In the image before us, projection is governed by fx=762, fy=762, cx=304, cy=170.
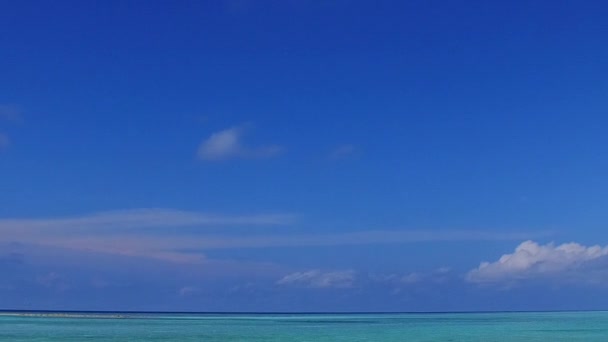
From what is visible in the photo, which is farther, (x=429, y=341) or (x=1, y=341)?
(x=429, y=341)

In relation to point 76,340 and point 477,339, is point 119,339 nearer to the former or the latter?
point 76,340

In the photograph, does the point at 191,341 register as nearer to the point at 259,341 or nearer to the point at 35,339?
the point at 259,341

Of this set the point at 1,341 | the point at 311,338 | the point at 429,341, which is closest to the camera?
the point at 1,341

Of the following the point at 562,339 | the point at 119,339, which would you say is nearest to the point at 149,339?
the point at 119,339

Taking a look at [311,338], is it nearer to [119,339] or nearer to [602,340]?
[119,339]

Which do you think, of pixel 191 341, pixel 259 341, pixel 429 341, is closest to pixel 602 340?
pixel 429 341

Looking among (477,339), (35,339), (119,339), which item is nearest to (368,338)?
(477,339)

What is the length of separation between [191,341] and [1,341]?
351 inches

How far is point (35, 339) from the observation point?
3791 cm

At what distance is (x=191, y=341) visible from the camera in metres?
37.5

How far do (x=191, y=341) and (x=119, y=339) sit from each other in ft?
13.2

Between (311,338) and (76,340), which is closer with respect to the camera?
(76,340)

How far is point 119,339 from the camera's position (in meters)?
38.8

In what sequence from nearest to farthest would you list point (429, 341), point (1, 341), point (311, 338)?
point (1, 341), point (429, 341), point (311, 338)
